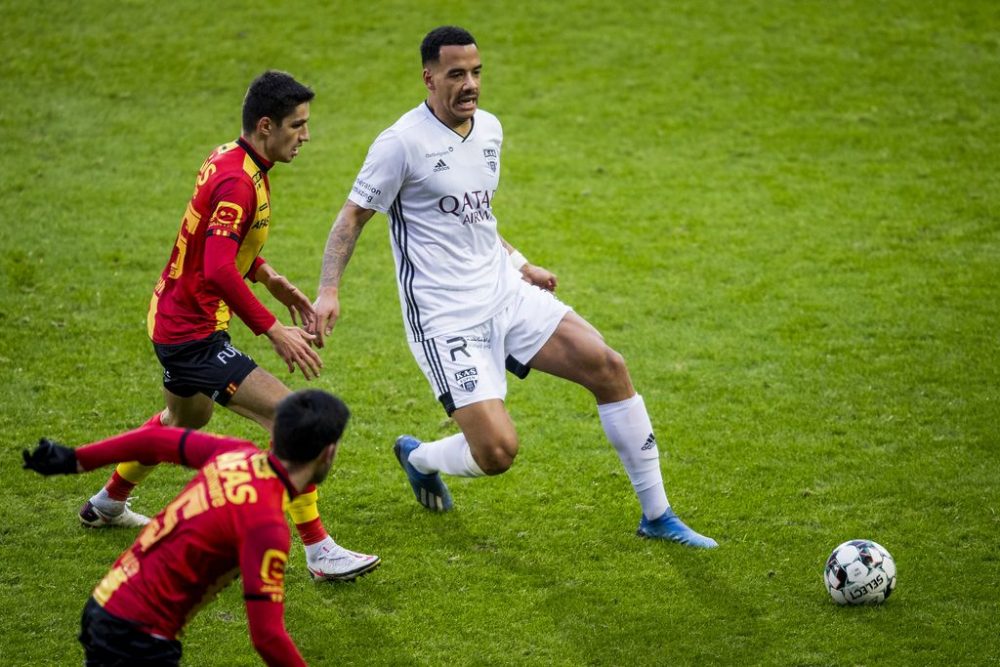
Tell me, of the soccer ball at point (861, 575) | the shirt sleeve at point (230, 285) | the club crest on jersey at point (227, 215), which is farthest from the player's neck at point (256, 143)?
the soccer ball at point (861, 575)

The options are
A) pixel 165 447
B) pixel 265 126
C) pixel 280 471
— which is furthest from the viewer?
pixel 265 126

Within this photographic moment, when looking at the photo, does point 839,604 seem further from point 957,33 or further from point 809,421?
point 957,33

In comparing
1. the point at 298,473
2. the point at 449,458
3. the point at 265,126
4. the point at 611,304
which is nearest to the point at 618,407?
the point at 449,458

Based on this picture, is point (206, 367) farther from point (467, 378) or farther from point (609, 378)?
point (609, 378)

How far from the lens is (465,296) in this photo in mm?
6738

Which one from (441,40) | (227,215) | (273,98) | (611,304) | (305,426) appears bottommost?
(611,304)

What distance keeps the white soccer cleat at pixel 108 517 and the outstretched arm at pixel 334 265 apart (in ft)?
5.56

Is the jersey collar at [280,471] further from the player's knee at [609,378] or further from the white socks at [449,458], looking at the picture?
the player's knee at [609,378]

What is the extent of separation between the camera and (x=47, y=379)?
895 centimetres

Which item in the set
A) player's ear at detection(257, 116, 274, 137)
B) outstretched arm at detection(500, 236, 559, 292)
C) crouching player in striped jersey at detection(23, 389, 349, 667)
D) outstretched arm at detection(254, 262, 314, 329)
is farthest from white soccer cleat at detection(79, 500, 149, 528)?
outstretched arm at detection(500, 236, 559, 292)

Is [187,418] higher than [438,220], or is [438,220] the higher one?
[438,220]

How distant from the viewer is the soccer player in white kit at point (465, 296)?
6.56 meters

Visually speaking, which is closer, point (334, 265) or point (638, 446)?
point (334, 265)

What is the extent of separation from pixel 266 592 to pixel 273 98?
3.08m
